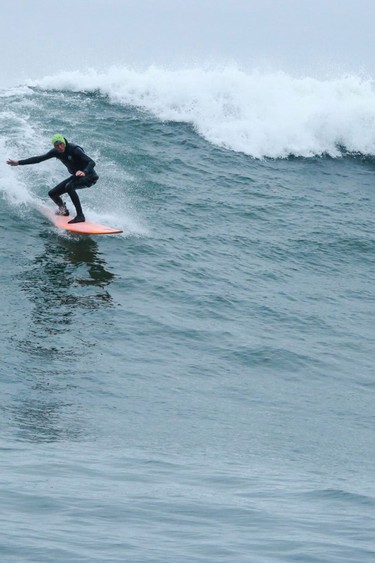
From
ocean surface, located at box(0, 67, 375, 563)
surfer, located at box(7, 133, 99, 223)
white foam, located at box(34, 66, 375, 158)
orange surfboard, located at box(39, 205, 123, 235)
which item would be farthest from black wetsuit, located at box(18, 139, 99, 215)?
white foam, located at box(34, 66, 375, 158)

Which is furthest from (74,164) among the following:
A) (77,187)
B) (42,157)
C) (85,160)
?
(42,157)

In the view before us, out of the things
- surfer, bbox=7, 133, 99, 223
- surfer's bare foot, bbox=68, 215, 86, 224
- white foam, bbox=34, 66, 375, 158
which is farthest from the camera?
white foam, bbox=34, 66, 375, 158

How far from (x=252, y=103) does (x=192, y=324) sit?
13.1m

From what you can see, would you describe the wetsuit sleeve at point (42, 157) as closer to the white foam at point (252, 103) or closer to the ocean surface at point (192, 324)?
the ocean surface at point (192, 324)

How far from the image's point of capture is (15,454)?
8766 millimetres

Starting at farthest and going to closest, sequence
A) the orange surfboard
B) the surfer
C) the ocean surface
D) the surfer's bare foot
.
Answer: the surfer's bare foot
the orange surfboard
the surfer
the ocean surface

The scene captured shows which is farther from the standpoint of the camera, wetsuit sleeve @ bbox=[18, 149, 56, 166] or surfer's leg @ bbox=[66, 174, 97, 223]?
surfer's leg @ bbox=[66, 174, 97, 223]

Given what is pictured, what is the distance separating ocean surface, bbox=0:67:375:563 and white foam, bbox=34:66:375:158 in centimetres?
6

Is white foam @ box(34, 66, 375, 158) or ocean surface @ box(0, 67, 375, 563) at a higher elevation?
white foam @ box(34, 66, 375, 158)

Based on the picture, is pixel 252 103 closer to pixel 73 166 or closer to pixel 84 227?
pixel 73 166

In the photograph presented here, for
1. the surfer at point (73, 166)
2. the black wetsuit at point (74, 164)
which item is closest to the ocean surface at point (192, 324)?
the surfer at point (73, 166)

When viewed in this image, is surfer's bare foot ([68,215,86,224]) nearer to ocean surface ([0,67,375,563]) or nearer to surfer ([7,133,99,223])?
surfer ([7,133,99,223])

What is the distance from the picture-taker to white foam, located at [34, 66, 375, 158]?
24750 millimetres

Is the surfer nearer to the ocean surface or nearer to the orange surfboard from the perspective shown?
the orange surfboard
